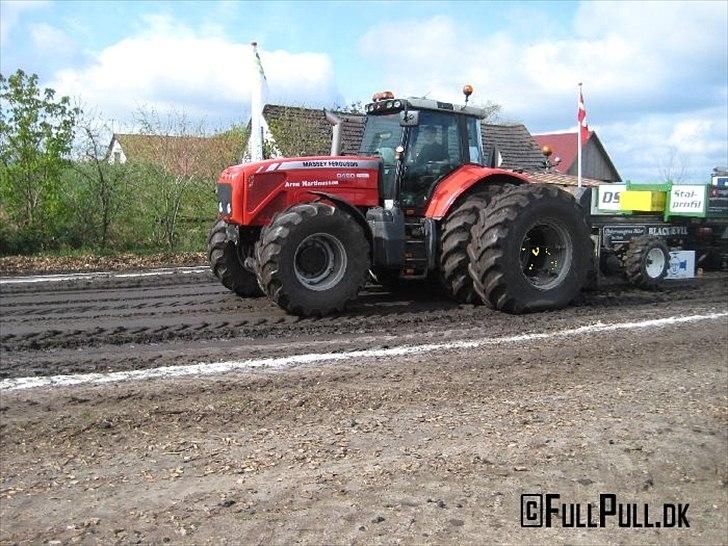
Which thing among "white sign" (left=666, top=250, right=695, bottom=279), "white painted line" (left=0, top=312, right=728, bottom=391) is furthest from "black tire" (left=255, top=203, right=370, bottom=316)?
"white sign" (left=666, top=250, right=695, bottom=279)

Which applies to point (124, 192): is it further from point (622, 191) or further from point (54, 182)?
point (622, 191)

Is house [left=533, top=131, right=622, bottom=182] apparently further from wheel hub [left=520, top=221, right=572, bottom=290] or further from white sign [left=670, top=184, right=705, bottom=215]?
wheel hub [left=520, top=221, right=572, bottom=290]

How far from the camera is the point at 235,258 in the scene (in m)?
9.45

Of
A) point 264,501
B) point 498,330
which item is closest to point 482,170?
point 498,330

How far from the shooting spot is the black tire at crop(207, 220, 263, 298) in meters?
9.34

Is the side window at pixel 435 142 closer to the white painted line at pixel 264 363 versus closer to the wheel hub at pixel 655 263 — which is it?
the white painted line at pixel 264 363

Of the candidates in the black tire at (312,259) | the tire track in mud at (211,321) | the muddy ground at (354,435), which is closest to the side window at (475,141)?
the tire track in mud at (211,321)

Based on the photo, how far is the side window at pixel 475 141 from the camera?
9.30m

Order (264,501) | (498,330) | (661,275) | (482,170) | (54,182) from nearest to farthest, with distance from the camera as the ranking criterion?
(264,501), (498,330), (482,170), (661,275), (54,182)

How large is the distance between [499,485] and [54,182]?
13.1m

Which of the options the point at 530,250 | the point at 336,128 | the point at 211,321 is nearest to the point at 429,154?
the point at 336,128

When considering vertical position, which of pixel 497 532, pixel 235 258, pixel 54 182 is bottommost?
pixel 497 532

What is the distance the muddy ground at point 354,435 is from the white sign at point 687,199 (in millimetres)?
4273

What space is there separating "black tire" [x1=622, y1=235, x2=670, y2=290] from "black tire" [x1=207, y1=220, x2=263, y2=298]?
198 inches
